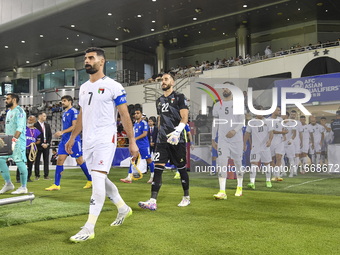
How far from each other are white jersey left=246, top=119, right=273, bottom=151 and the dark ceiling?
14.6 meters

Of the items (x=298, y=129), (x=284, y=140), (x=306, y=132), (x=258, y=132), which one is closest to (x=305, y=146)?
(x=306, y=132)

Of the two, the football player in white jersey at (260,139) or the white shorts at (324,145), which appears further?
the football player in white jersey at (260,139)

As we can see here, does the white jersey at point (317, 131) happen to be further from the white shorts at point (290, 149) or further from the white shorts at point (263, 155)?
the white shorts at point (263, 155)

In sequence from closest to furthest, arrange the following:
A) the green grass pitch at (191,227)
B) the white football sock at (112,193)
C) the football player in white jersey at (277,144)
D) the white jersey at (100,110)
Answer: the green grass pitch at (191,227)
the white jersey at (100,110)
the white football sock at (112,193)
the football player in white jersey at (277,144)

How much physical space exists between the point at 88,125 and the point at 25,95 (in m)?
35.2

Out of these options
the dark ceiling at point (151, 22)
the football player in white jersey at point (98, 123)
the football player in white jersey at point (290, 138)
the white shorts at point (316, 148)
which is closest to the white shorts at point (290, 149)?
the football player in white jersey at point (290, 138)

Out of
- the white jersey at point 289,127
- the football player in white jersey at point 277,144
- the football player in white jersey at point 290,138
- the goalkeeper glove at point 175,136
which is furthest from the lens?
the football player in white jersey at point 277,144

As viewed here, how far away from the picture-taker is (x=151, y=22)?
76.3 ft

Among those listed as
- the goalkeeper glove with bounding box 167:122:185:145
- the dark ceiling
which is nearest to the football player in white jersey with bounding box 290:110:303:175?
the goalkeeper glove with bounding box 167:122:185:145

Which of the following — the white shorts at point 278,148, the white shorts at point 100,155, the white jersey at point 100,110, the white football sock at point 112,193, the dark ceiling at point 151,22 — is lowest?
the white football sock at point 112,193

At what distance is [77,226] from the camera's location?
3443 mm

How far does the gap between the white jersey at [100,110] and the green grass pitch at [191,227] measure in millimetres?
938

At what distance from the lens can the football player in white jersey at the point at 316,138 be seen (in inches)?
263

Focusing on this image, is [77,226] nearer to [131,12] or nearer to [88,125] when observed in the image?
[88,125]
